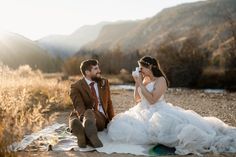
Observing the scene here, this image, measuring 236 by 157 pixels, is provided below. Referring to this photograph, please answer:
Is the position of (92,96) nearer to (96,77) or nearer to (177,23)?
(96,77)

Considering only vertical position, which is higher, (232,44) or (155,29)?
(155,29)

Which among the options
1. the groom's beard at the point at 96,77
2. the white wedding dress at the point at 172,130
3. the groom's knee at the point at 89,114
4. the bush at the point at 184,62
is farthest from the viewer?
the bush at the point at 184,62

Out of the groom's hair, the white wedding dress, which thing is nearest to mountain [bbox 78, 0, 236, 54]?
the groom's hair

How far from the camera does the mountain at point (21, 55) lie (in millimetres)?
95469

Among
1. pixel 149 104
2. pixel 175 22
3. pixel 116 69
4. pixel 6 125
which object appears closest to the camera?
pixel 6 125

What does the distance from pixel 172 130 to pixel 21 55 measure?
100m

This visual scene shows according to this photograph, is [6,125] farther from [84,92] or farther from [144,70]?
[144,70]

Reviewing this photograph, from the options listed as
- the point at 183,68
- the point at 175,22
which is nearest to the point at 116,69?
the point at 183,68

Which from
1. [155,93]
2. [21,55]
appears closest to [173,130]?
[155,93]

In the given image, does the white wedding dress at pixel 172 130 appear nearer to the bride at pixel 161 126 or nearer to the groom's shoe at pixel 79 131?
the bride at pixel 161 126

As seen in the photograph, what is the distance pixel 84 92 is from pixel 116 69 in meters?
51.1

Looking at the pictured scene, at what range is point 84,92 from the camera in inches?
302

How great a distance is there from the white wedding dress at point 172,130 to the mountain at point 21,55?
275ft

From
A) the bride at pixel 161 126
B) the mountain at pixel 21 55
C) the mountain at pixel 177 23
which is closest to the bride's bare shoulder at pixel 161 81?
the bride at pixel 161 126
